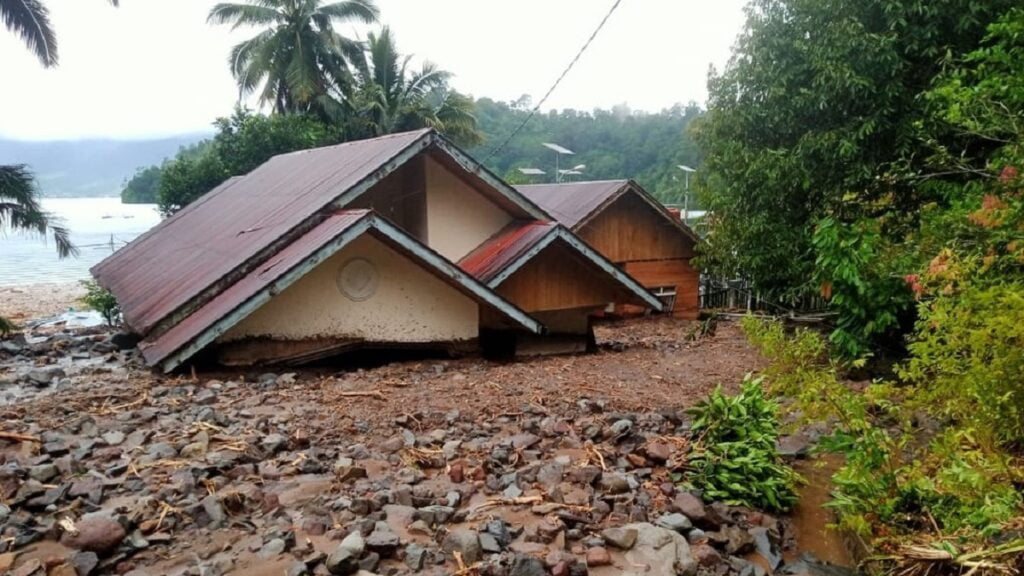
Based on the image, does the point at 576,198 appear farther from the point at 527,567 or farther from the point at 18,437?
the point at 527,567

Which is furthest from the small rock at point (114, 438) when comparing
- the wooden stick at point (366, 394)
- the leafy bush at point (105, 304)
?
the leafy bush at point (105, 304)

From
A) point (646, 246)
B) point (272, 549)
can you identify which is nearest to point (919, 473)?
point (272, 549)

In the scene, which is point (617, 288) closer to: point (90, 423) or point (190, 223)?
point (90, 423)

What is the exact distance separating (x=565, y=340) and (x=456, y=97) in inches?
907

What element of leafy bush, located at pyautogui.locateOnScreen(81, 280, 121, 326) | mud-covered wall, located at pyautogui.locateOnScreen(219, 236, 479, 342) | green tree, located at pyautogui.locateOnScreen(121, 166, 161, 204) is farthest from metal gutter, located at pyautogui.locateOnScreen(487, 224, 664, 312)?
green tree, located at pyautogui.locateOnScreen(121, 166, 161, 204)

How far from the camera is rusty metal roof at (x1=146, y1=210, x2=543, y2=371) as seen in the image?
7379mm

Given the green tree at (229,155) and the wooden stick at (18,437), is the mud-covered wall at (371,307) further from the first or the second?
the green tree at (229,155)

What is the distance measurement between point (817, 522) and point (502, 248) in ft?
21.4

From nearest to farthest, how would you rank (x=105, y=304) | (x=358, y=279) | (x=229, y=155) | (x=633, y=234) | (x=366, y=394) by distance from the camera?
(x=366, y=394), (x=358, y=279), (x=105, y=304), (x=633, y=234), (x=229, y=155)

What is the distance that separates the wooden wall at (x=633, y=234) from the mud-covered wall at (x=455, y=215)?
26.3 ft

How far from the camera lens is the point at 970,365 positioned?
453 cm

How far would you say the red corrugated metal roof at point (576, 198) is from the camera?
63.5ft

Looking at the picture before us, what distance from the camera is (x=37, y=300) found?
88.5 ft

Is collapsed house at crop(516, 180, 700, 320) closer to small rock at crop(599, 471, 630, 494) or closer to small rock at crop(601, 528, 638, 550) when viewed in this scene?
small rock at crop(599, 471, 630, 494)
